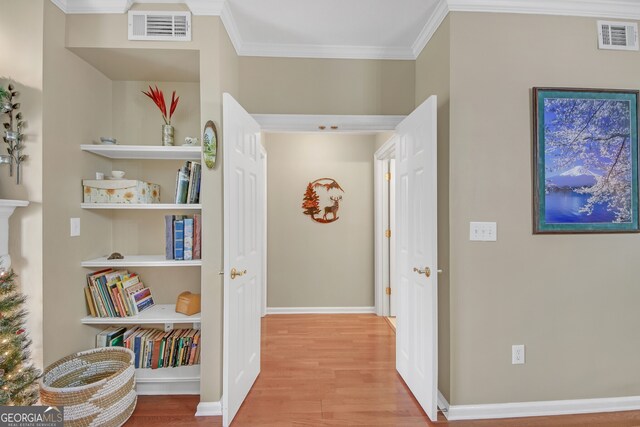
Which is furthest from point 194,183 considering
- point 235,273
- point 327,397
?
point 327,397

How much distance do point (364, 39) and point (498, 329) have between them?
2289 millimetres

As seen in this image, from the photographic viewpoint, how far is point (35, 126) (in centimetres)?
170

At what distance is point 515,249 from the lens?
1924mm

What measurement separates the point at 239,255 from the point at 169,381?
106 centimetres

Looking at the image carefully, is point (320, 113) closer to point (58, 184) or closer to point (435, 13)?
point (435, 13)

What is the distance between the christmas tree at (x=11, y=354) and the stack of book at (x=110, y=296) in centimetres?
54

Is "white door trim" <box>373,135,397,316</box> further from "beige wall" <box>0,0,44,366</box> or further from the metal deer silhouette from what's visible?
"beige wall" <box>0,0,44,366</box>

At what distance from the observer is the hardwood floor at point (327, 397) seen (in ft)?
6.17

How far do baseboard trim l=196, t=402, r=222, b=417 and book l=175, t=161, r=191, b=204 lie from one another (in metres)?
1.33

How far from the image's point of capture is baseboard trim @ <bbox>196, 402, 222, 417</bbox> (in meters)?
1.93

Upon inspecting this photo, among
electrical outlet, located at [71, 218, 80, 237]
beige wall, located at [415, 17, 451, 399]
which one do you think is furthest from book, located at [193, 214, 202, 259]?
beige wall, located at [415, 17, 451, 399]

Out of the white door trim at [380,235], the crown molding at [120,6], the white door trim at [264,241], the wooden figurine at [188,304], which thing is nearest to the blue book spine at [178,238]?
the wooden figurine at [188,304]

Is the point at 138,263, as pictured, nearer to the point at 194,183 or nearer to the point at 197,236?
the point at 197,236

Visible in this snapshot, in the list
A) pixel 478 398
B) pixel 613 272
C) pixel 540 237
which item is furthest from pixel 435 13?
pixel 478 398
